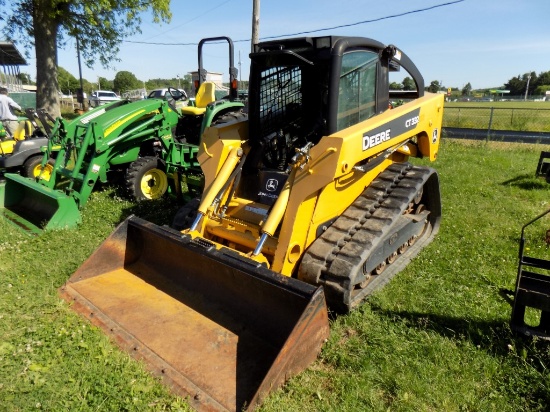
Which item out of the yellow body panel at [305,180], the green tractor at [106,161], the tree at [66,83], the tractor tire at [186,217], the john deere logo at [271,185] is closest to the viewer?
the yellow body panel at [305,180]

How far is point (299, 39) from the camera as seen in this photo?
150 inches

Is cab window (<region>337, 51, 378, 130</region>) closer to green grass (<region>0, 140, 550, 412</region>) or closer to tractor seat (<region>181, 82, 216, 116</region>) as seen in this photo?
green grass (<region>0, 140, 550, 412</region>)

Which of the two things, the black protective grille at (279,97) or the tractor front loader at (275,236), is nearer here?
the tractor front loader at (275,236)

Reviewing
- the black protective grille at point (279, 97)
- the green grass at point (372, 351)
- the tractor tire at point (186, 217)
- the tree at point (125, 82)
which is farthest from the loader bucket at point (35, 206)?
the tree at point (125, 82)

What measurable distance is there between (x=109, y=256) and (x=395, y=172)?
9.51ft

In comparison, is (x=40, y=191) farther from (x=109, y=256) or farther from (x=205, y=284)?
(x=205, y=284)

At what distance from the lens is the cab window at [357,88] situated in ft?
12.6

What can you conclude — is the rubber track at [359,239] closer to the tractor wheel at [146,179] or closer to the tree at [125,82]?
the tractor wheel at [146,179]

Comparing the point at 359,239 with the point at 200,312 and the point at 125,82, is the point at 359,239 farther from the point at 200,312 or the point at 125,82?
the point at 125,82

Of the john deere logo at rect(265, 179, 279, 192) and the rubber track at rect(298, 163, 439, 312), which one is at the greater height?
the john deere logo at rect(265, 179, 279, 192)

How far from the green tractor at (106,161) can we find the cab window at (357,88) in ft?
10.0

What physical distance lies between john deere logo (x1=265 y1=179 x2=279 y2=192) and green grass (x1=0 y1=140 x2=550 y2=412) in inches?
52.2

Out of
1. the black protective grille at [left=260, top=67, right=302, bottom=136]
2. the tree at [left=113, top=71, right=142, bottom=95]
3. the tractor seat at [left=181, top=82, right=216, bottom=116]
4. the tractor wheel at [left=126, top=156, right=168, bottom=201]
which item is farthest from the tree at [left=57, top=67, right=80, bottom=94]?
the black protective grille at [left=260, top=67, right=302, bottom=136]

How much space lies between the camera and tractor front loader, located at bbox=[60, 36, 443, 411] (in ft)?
9.53
